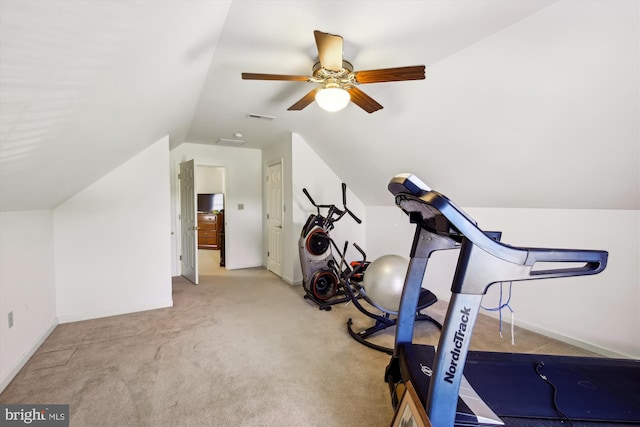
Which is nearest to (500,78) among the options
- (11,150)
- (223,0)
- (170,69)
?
(223,0)

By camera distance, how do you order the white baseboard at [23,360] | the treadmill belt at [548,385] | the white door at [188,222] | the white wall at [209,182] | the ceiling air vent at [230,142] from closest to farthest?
the treadmill belt at [548,385]
the white baseboard at [23,360]
the white door at [188,222]
the ceiling air vent at [230,142]
the white wall at [209,182]

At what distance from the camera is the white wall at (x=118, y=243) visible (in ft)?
10.2

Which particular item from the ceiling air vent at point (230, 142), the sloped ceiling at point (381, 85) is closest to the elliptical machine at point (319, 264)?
the sloped ceiling at point (381, 85)

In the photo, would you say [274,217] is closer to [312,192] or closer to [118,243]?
[312,192]

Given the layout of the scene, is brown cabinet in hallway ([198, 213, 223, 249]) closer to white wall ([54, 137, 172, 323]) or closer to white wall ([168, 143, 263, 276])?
white wall ([168, 143, 263, 276])

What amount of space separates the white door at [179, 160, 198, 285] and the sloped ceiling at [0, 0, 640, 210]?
1.43 m

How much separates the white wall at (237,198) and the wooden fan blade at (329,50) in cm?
386

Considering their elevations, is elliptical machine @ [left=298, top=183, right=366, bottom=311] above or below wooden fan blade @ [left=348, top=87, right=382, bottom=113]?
below

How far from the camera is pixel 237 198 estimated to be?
5426 mm

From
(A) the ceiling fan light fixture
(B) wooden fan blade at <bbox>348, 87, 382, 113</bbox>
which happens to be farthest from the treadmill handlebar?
(B) wooden fan blade at <bbox>348, 87, 382, 113</bbox>

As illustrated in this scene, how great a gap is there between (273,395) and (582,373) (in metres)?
1.80

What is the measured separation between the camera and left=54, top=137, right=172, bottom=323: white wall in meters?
3.09

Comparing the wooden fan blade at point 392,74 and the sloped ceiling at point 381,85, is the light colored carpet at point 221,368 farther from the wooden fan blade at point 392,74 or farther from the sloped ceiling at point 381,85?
the wooden fan blade at point 392,74

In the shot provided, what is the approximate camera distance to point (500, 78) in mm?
2033
